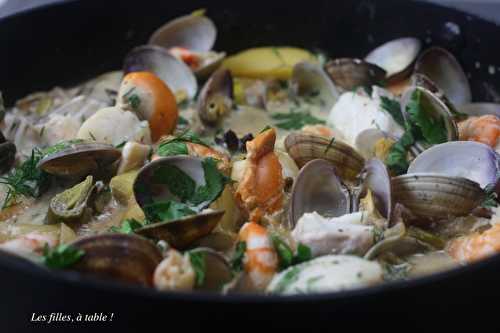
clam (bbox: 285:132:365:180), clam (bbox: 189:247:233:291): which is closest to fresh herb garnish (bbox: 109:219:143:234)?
clam (bbox: 189:247:233:291)

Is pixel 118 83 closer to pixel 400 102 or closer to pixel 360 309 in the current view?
pixel 400 102

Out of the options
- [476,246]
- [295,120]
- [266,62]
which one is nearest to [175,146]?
[295,120]

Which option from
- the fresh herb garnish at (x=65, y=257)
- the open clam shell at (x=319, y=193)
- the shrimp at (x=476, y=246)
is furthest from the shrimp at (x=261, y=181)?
the fresh herb garnish at (x=65, y=257)

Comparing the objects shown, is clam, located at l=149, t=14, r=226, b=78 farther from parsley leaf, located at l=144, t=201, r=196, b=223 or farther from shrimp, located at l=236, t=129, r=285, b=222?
parsley leaf, located at l=144, t=201, r=196, b=223

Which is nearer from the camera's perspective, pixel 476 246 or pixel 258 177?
pixel 476 246

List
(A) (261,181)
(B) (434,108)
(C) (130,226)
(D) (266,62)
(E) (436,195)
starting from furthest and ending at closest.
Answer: (D) (266,62), (B) (434,108), (A) (261,181), (E) (436,195), (C) (130,226)

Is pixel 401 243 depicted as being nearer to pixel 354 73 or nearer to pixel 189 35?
pixel 354 73
